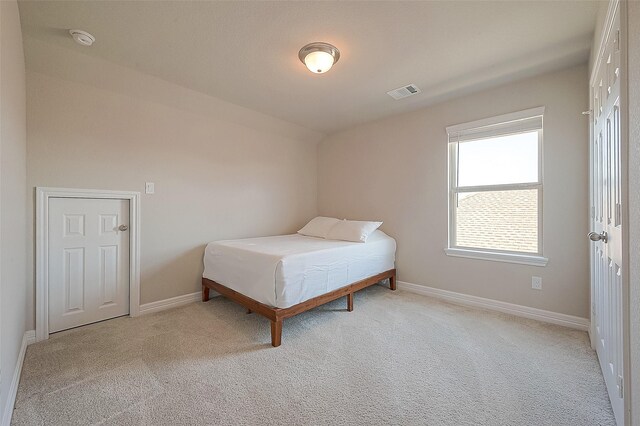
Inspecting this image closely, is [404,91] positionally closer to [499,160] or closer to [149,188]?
[499,160]

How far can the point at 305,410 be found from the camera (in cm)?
144

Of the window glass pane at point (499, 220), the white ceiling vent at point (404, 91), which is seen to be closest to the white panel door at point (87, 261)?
the white ceiling vent at point (404, 91)

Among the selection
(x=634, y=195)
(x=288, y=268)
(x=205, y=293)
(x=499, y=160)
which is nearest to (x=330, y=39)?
(x=288, y=268)

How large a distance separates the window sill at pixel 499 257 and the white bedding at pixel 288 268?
2.83ft

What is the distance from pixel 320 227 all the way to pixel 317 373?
222 centimetres

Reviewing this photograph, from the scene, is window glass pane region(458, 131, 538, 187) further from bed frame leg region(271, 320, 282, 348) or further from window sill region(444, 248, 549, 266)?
bed frame leg region(271, 320, 282, 348)

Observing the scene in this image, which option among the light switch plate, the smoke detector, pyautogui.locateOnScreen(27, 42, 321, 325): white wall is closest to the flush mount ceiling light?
pyautogui.locateOnScreen(27, 42, 321, 325): white wall

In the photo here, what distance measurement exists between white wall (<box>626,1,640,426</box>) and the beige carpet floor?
0.60 meters

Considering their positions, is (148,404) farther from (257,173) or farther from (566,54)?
(566,54)

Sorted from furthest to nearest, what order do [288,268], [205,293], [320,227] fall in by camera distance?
[320,227] → [205,293] → [288,268]

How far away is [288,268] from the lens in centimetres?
219

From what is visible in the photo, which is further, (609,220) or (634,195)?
(609,220)

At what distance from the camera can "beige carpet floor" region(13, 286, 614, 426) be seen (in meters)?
1.41

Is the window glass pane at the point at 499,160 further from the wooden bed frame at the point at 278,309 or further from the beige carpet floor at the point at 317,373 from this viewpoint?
the wooden bed frame at the point at 278,309
